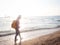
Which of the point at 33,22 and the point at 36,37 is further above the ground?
the point at 33,22

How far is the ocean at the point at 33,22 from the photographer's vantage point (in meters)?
1.74

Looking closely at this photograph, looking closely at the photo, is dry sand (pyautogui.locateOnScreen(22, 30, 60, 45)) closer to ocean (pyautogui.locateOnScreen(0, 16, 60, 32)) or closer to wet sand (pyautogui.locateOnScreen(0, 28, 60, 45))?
wet sand (pyautogui.locateOnScreen(0, 28, 60, 45))

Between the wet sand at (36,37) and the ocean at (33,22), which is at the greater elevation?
the ocean at (33,22)

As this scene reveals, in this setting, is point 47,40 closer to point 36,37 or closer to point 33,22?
point 36,37

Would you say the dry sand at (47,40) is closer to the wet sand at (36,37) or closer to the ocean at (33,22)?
the wet sand at (36,37)

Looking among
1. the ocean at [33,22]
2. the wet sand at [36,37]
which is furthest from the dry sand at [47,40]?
the ocean at [33,22]

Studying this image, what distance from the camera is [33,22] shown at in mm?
1810

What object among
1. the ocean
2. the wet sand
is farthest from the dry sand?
the ocean

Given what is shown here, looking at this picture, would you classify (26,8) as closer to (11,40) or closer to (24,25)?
(24,25)

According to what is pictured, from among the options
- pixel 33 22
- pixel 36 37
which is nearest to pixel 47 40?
pixel 36 37

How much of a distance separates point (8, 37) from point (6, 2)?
1.55 feet

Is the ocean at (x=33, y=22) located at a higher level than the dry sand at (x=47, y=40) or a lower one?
higher

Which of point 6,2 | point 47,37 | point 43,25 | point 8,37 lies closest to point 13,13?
point 6,2

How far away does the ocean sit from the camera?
1737 millimetres
